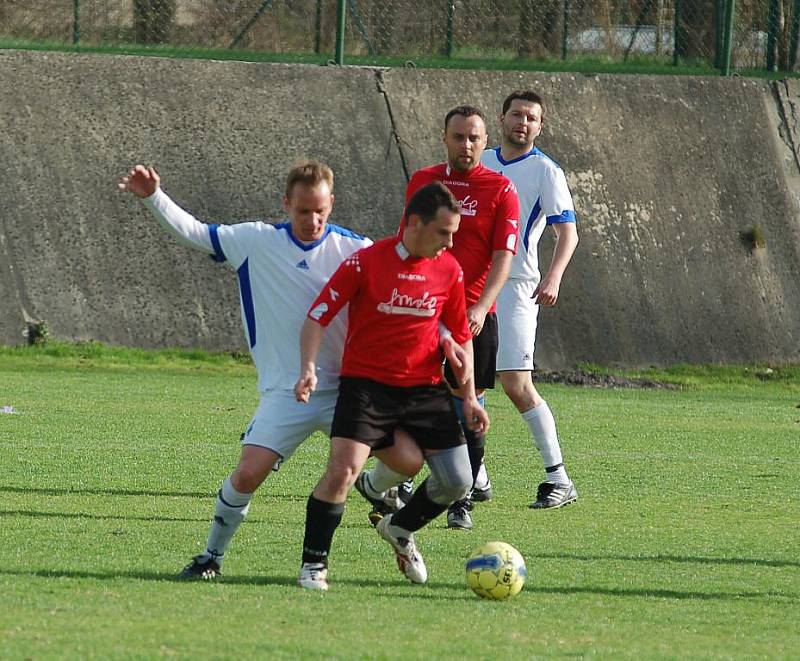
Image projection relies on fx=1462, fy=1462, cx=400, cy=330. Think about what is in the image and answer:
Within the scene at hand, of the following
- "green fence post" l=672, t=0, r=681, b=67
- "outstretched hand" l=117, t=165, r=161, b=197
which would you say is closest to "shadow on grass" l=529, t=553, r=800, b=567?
"outstretched hand" l=117, t=165, r=161, b=197

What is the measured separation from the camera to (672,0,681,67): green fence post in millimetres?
17984

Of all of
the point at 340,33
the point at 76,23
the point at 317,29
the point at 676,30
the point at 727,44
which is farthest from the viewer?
the point at 676,30

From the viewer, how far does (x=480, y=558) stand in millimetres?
5387

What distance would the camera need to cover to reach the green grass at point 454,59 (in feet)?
53.2

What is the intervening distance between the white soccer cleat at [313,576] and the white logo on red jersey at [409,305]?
0.98 m

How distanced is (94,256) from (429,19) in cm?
509

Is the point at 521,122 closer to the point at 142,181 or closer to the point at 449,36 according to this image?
the point at 142,181

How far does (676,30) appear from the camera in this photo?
18.1 m

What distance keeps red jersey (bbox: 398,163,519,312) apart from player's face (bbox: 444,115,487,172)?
2.9 inches

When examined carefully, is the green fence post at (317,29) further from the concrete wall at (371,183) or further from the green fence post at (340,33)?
the concrete wall at (371,183)

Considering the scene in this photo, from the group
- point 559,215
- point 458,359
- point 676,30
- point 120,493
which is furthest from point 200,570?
point 676,30

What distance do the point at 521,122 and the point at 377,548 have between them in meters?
2.68

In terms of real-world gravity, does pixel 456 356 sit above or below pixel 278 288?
below

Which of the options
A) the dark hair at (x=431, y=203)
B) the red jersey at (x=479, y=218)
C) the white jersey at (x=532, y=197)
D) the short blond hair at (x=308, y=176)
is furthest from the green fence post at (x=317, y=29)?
the dark hair at (x=431, y=203)
